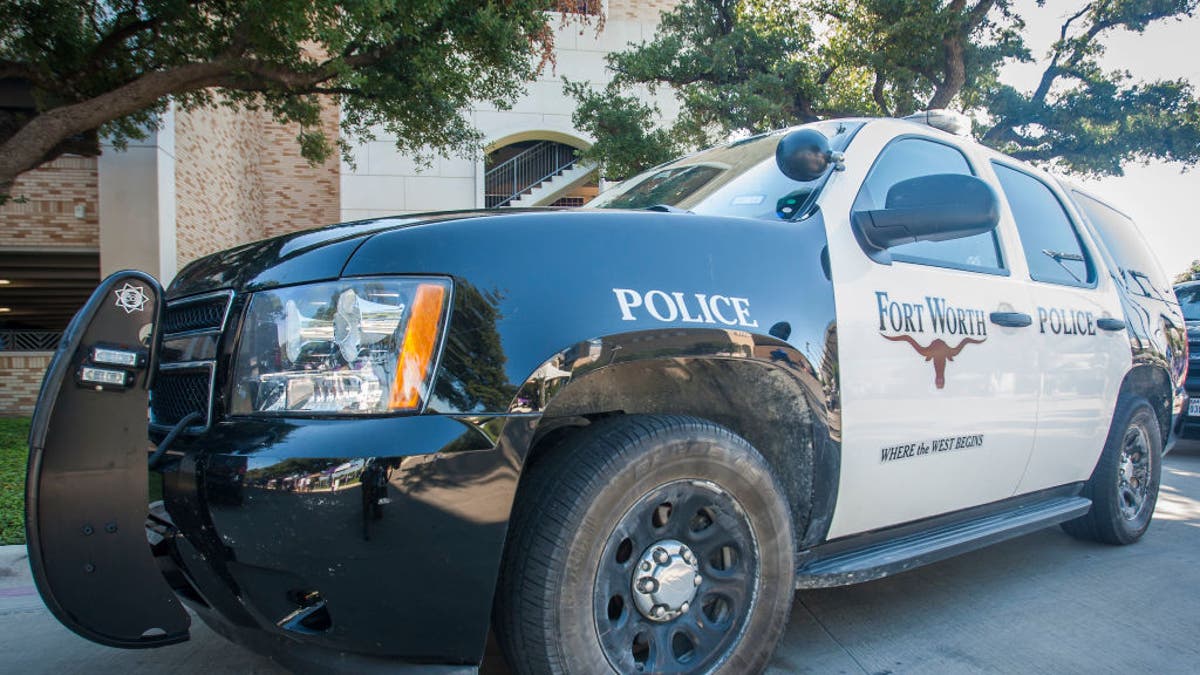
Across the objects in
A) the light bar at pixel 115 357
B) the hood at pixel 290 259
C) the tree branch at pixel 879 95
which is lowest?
the light bar at pixel 115 357

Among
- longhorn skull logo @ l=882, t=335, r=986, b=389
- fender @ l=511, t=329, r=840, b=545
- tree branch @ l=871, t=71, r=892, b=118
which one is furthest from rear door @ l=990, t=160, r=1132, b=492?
tree branch @ l=871, t=71, r=892, b=118

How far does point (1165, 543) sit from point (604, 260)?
4.37 m

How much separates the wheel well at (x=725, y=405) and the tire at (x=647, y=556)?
10 centimetres

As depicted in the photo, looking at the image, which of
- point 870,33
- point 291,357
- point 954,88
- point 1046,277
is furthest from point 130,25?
point 954,88

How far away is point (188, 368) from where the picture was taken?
2045mm

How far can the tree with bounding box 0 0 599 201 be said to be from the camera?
768 centimetres

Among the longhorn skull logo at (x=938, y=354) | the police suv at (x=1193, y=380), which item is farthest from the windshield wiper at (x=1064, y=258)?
the police suv at (x=1193, y=380)

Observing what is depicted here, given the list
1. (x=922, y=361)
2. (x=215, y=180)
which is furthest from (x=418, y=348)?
(x=215, y=180)

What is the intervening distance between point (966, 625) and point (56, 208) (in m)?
13.7

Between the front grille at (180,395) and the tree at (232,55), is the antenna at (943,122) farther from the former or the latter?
the tree at (232,55)

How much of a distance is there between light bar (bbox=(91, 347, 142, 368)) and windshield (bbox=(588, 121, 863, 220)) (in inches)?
65.7

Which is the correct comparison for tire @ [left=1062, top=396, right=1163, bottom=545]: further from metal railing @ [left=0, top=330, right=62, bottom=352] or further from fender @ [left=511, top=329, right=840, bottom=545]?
metal railing @ [left=0, top=330, right=62, bottom=352]

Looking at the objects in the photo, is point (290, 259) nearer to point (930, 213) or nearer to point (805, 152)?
point (805, 152)

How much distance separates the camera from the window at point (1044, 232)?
357cm
